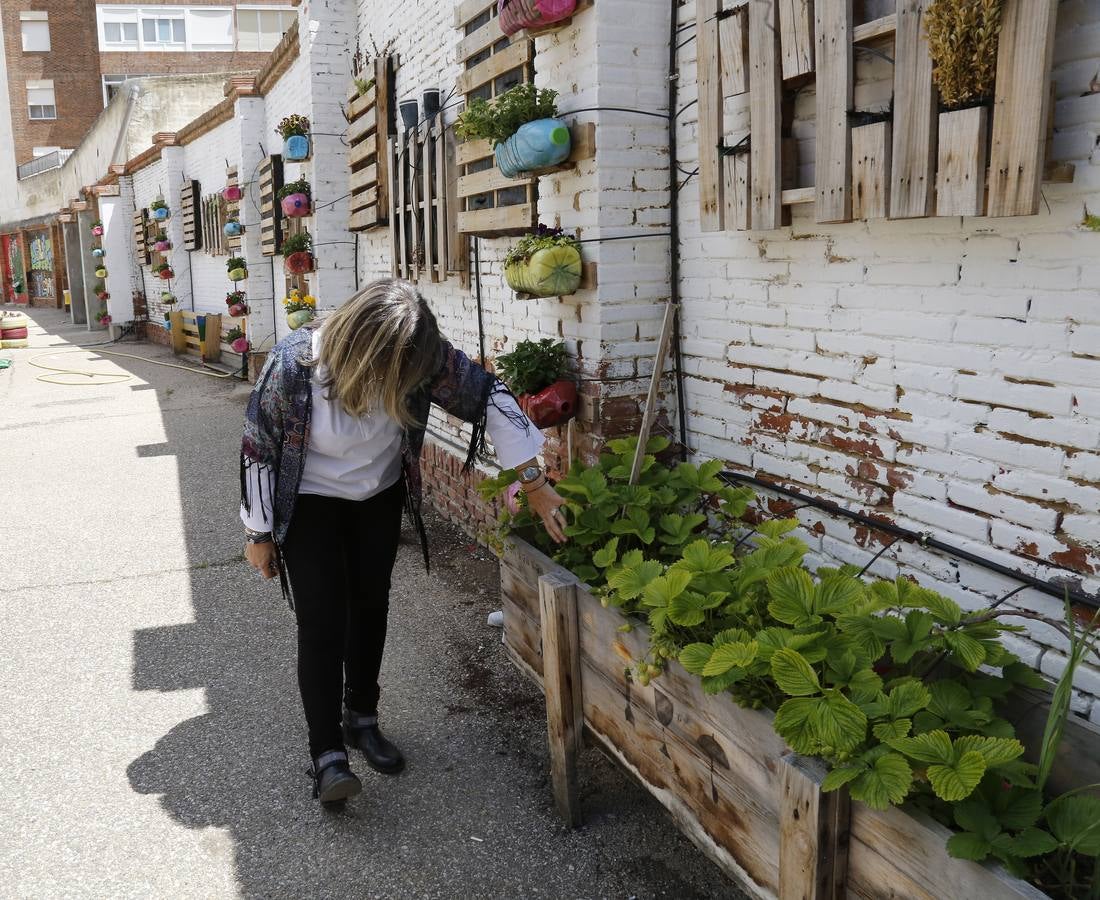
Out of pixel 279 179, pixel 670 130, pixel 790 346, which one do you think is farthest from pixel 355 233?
pixel 790 346

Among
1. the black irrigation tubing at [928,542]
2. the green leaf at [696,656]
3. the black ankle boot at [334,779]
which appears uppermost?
the black irrigation tubing at [928,542]

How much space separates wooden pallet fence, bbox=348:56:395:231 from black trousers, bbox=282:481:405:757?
14.8ft

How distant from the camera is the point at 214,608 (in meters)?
4.94

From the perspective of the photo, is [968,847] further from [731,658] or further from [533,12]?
[533,12]

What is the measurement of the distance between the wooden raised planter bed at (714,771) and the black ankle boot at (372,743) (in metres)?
0.55

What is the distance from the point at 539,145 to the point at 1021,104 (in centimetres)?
209

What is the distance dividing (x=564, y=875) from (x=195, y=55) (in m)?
38.0

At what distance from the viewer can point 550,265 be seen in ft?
13.0

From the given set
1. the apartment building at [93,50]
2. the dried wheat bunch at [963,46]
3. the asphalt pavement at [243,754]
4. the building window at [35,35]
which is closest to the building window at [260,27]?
the apartment building at [93,50]

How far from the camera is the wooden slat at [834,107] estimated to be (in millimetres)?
2818

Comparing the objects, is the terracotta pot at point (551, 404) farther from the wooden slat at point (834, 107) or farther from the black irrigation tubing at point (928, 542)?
the wooden slat at point (834, 107)

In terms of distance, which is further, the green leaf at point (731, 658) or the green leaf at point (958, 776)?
the green leaf at point (731, 658)

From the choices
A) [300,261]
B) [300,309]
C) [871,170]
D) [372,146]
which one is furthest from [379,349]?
[300,309]

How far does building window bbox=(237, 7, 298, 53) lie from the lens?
34094 mm
